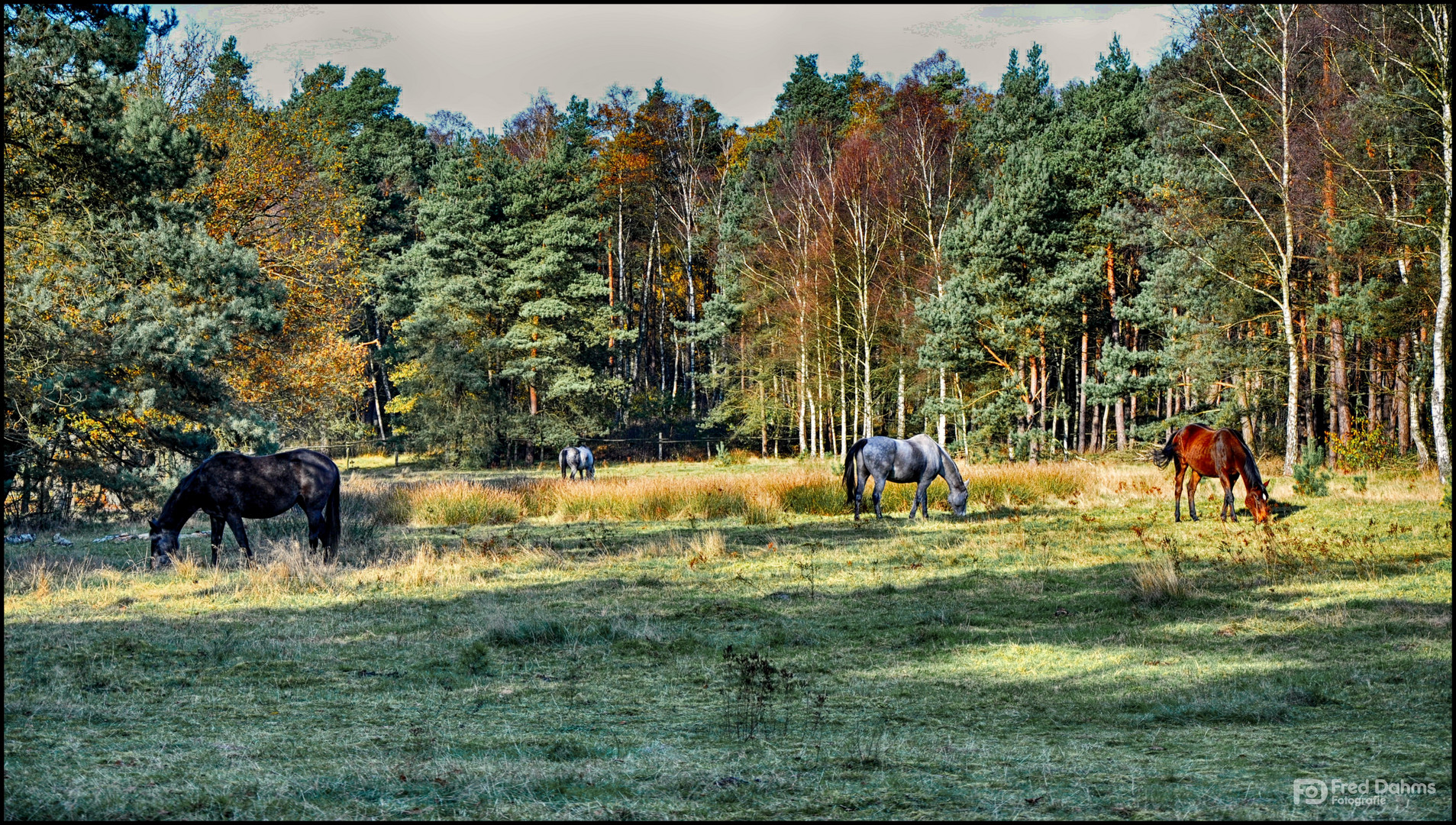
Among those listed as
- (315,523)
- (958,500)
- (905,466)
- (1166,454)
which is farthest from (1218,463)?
(315,523)

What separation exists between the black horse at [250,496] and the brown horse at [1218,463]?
45.6 feet

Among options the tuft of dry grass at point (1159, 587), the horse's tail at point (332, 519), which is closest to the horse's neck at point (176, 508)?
the horse's tail at point (332, 519)

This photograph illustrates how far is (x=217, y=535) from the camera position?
1376cm

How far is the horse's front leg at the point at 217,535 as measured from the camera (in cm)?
1346

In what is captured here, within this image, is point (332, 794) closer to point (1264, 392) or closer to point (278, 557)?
point (278, 557)

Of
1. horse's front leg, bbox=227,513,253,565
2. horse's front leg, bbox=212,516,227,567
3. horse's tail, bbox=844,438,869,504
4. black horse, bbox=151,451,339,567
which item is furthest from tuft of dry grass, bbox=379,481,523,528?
horse's tail, bbox=844,438,869,504

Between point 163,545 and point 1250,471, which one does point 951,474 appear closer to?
point 1250,471

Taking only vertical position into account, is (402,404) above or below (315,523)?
above

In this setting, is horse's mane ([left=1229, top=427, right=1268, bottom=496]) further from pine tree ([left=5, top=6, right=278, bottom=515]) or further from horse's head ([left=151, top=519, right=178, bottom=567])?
pine tree ([left=5, top=6, right=278, bottom=515])

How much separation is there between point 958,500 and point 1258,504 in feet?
16.4

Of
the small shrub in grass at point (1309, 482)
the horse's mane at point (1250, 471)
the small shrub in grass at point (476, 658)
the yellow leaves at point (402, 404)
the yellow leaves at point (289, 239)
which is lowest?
the small shrub in grass at point (476, 658)

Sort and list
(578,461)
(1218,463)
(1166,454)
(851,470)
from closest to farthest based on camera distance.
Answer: (1218,463)
(1166,454)
(851,470)
(578,461)

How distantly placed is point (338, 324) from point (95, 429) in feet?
47.0

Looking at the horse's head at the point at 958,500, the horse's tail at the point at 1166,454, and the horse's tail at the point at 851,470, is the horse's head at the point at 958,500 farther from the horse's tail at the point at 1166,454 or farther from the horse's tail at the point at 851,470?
the horse's tail at the point at 1166,454
